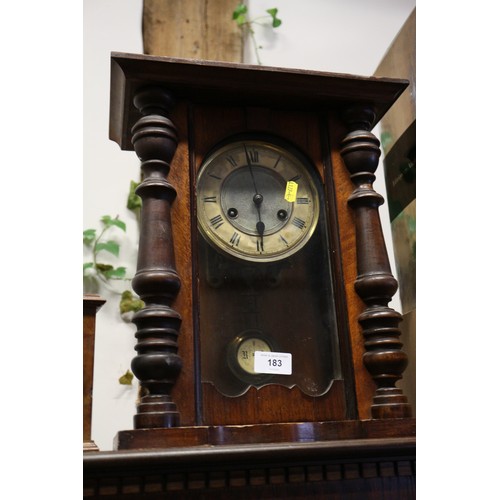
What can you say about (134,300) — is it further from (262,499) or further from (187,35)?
(262,499)

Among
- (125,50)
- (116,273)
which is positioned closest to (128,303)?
(116,273)

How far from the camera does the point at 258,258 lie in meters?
1.01

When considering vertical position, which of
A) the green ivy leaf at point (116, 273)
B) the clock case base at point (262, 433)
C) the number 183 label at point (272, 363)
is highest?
the green ivy leaf at point (116, 273)

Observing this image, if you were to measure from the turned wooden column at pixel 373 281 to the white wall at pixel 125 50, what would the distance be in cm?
65

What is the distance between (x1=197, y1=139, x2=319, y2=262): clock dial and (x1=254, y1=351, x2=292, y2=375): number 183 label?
136 millimetres

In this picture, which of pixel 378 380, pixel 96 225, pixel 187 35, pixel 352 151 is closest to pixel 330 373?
pixel 378 380

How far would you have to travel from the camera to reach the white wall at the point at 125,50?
1.60 m

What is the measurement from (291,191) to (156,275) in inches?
10.0

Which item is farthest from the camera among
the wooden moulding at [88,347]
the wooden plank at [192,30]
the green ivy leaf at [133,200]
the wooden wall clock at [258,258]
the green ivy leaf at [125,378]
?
the wooden plank at [192,30]

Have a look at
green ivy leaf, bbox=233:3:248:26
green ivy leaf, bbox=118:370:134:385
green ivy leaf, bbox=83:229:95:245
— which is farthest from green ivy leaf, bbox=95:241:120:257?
green ivy leaf, bbox=233:3:248:26

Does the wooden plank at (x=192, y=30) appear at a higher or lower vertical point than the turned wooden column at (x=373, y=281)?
higher

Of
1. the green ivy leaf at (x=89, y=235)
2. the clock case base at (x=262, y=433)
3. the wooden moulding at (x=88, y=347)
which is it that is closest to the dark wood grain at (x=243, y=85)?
the wooden moulding at (x=88, y=347)

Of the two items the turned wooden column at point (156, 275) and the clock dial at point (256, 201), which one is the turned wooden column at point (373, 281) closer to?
the clock dial at point (256, 201)

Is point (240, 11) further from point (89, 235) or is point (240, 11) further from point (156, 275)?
point (156, 275)
